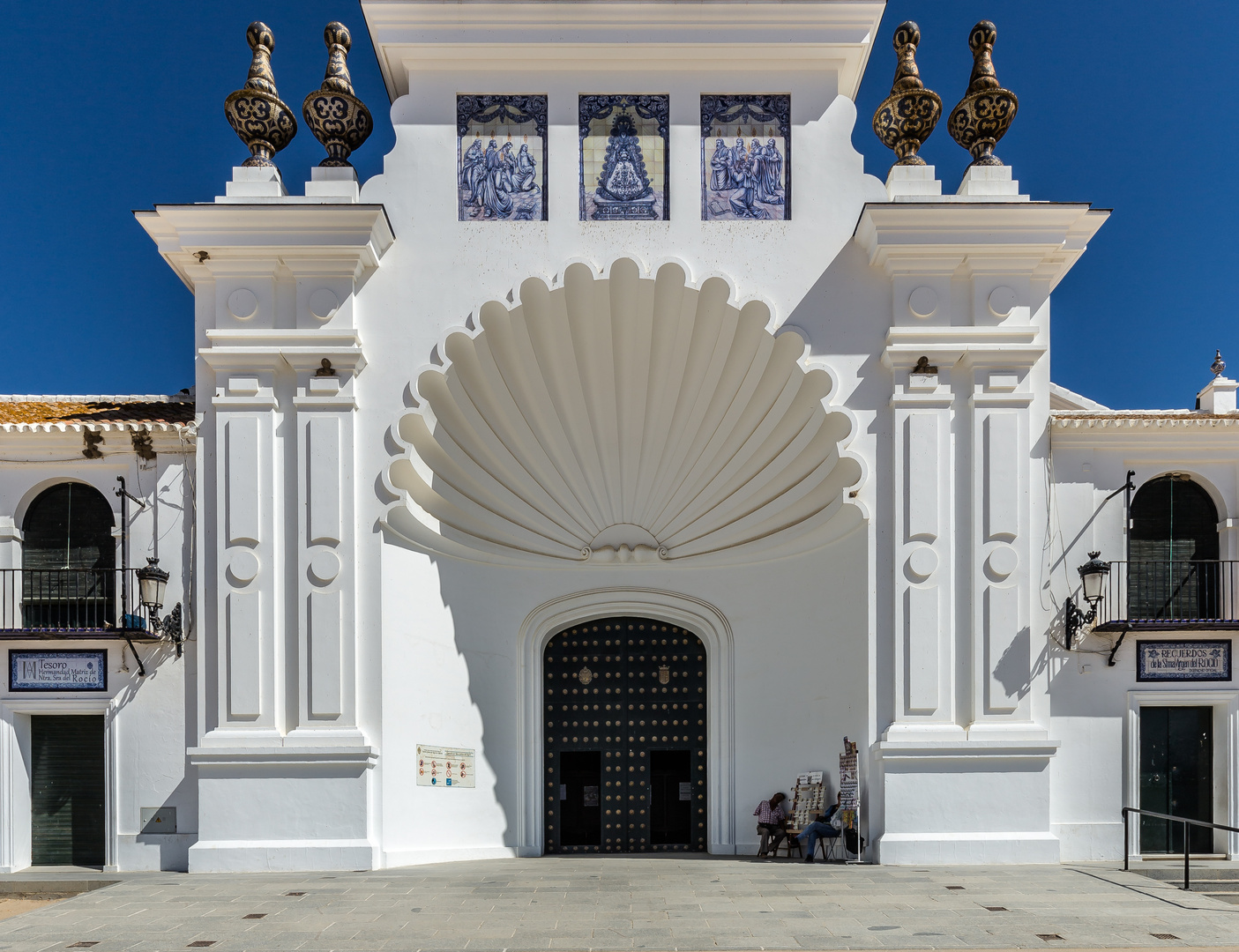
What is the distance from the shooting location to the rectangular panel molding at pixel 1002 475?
448 inches

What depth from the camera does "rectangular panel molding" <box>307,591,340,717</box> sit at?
11.2 metres

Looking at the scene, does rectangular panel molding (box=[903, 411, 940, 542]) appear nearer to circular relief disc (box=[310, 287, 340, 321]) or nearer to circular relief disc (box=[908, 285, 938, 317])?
circular relief disc (box=[908, 285, 938, 317])

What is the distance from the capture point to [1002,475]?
11414mm

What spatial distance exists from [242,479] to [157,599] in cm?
160

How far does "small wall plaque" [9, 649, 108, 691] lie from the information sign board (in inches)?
136

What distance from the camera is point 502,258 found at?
1183 centimetres

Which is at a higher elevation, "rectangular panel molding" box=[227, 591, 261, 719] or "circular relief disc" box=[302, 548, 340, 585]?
"circular relief disc" box=[302, 548, 340, 585]

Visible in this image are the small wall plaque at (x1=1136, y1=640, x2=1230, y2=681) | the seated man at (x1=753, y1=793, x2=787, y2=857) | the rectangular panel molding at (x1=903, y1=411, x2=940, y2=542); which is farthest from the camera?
the seated man at (x1=753, y1=793, x2=787, y2=857)

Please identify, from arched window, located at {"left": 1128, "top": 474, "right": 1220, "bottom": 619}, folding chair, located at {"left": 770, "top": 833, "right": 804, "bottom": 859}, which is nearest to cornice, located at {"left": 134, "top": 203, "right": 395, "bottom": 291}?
folding chair, located at {"left": 770, "top": 833, "right": 804, "bottom": 859}

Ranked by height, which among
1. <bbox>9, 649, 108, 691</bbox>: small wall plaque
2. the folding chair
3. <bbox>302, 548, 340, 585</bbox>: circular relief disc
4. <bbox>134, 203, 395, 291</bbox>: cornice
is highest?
<bbox>134, 203, 395, 291</bbox>: cornice

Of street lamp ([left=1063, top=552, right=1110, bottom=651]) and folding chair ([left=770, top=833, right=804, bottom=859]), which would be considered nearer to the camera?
street lamp ([left=1063, top=552, right=1110, bottom=651])

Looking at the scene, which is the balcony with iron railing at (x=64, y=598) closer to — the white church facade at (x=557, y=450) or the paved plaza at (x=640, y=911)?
the white church facade at (x=557, y=450)

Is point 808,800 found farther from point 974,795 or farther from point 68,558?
point 68,558

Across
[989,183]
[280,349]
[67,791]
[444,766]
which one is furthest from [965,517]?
[67,791]
